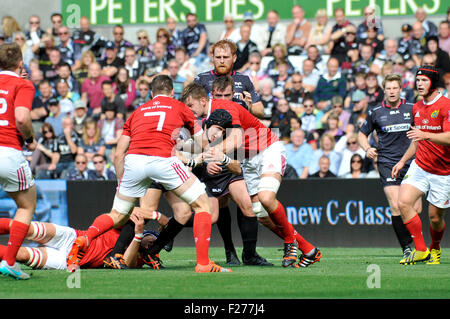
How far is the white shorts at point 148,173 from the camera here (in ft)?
26.0

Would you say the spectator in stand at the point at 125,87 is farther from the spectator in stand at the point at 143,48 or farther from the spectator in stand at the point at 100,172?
the spectator in stand at the point at 100,172

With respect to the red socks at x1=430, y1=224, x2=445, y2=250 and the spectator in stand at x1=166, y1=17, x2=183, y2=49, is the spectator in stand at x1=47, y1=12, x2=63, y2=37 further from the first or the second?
the red socks at x1=430, y1=224, x2=445, y2=250

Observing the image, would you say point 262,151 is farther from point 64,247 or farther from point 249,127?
point 64,247

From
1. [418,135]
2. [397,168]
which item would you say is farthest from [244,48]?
[418,135]

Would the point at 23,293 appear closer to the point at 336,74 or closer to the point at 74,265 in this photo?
the point at 74,265

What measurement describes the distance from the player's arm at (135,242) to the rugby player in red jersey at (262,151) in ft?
3.56

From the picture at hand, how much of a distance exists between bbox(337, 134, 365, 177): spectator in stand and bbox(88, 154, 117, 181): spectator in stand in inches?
171

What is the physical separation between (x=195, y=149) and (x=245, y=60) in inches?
344

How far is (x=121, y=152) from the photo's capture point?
343 inches

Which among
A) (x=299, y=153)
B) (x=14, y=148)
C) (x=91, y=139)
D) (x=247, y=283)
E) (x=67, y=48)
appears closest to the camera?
(x=247, y=283)

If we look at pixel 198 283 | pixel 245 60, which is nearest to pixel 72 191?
pixel 245 60

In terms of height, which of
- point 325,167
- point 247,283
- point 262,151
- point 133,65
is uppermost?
point 133,65

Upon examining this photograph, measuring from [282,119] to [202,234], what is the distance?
8475 millimetres
